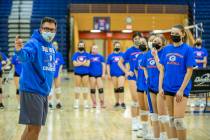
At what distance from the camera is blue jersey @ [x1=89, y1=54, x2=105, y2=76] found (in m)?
12.9

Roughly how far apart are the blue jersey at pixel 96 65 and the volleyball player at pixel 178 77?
6337mm

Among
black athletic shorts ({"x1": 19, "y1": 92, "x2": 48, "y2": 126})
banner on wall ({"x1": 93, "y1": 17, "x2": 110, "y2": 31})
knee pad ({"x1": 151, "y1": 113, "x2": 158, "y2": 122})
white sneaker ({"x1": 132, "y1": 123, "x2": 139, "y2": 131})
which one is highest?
banner on wall ({"x1": 93, "y1": 17, "x2": 110, "y2": 31})

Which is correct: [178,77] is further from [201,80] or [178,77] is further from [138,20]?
[138,20]

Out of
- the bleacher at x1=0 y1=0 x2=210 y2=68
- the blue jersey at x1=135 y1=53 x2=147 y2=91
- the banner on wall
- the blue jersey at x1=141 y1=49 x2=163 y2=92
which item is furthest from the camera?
the banner on wall

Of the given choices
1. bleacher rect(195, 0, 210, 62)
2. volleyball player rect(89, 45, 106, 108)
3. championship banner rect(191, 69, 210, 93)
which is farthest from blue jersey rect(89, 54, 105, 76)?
bleacher rect(195, 0, 210, 62)

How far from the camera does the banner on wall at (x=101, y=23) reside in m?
27.7

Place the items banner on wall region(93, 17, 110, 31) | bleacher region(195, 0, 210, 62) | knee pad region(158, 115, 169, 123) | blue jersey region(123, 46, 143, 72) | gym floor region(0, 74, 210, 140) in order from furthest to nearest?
1. banner on wall region(93, 17, 110, 31)
2. bleacher region(195, 0, 210, 62)
3. blue jersey region(123, 46, 143, 72)
4. gym floor region(0, 74, 210, 140)
5. knee pad region(158, 115, 169, 123)

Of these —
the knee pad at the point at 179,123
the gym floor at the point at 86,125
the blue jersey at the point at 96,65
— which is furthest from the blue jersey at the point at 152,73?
the blue jersey at the point at 96,65

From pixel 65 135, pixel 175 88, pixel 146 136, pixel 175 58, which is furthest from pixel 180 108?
pixel 65 135

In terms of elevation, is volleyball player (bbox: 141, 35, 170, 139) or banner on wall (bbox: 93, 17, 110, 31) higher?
banner on wall (bbox: 93, 17, 110, 31)

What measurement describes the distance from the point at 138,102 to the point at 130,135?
0.69 meters

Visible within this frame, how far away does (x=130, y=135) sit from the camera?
8.68 meters

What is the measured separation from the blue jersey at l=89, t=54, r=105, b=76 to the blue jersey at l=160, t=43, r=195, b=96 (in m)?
6.41

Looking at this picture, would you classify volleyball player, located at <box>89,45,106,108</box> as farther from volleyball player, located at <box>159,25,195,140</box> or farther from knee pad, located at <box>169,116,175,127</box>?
volleyball player, located at <box>159,25,195,140</box>
